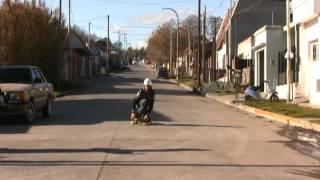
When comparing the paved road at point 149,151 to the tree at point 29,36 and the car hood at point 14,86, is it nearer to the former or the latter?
the car hood at point 14,86

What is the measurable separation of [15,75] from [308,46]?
1675cm

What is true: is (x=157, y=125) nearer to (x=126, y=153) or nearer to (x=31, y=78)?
(x=31, y=78)

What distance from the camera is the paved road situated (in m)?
11.4

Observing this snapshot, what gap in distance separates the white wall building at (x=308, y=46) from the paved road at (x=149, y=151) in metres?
9.09

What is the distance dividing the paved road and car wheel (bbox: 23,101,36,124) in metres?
0.30

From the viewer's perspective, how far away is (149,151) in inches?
561

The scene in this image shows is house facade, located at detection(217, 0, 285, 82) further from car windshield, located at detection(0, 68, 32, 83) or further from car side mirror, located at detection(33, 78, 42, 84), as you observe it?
car windshield, located at detection(0, 68, 32, 83)

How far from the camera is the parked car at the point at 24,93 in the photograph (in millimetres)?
21016

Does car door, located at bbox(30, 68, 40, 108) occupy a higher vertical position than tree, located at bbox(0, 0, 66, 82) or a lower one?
lower

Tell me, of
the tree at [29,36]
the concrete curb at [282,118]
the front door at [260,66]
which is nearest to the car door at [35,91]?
the concrete curb at [282,118]

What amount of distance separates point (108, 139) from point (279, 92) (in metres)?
25.1

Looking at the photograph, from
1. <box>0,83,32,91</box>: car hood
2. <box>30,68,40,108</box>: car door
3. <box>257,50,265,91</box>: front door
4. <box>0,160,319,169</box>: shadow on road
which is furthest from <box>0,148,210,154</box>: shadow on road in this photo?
<box>257,50,265,91</box>: front door

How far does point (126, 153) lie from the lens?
13.9m

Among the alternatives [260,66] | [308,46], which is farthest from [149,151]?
[260,66]
